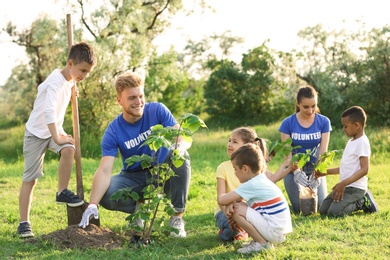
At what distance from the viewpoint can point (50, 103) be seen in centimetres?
476

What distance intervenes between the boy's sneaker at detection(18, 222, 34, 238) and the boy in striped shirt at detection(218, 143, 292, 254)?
6.30 feet

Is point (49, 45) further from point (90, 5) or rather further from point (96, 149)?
point (96, 149)

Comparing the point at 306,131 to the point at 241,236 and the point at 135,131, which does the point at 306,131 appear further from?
the point at 135,131

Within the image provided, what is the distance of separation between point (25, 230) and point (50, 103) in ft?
4.00

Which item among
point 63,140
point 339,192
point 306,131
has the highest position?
point 63,140

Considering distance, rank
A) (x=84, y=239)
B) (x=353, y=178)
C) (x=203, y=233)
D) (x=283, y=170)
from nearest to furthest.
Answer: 1. (x=84, y=239)
2. (x=203, y=233)
3. (x=353, y=178)
4. (x=283, y=170)

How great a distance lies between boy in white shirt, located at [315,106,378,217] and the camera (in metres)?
5.45

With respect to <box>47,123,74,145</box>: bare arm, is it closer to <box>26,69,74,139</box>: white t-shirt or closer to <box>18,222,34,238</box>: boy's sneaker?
<box>26,69,74,139</box>: white t-shirt

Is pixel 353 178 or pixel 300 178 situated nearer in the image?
pixel 353 178

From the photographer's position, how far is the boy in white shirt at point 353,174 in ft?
17.9

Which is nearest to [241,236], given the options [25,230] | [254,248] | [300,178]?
[254,248]

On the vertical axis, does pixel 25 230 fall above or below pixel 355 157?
below

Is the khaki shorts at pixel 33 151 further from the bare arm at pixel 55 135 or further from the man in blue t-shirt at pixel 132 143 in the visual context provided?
the man in blue t-shirt at pixel 132 143

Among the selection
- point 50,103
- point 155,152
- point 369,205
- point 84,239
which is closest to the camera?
point 155,152
